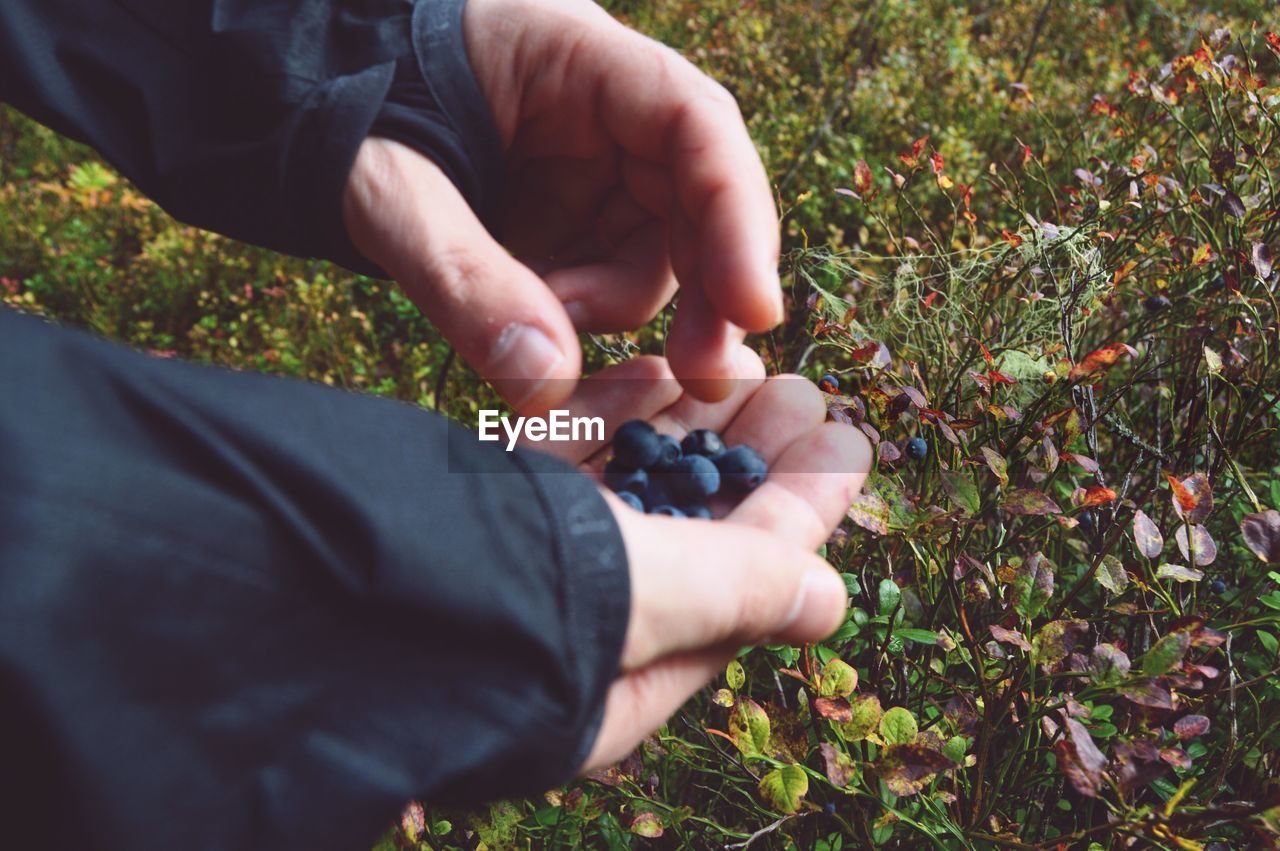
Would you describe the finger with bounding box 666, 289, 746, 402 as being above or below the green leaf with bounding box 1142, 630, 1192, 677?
above

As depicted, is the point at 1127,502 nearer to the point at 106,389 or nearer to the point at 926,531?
the point at 926,531

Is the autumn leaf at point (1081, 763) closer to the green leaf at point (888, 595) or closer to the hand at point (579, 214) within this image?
the green leaf at point (888, 595)

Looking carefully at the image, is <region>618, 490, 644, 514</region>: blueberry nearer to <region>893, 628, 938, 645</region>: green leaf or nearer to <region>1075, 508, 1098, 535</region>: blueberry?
<region>893, 628, 938, 645</region>: green leaf

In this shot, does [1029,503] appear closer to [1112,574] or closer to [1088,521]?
[1112,574]

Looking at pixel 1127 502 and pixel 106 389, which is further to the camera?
pixel 1127 502

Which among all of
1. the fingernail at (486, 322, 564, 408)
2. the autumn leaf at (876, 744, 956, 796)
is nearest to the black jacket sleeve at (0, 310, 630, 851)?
the fingernail at (486, 322, 564, 408)

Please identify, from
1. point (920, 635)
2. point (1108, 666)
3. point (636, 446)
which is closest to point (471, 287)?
point (636, 446)

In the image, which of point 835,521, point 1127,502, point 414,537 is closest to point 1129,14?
point 1127,502
